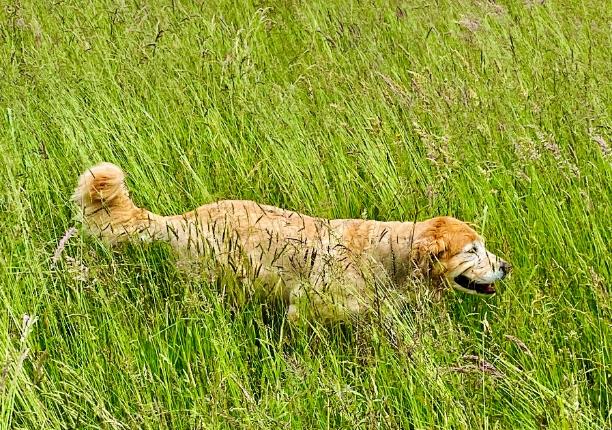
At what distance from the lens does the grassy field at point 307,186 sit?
2172mm

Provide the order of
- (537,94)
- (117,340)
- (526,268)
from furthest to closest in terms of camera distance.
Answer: (537,94), (526,268), (117,340)

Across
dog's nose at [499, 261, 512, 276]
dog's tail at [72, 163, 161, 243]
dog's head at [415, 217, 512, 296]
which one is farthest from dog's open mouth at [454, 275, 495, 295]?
dog's tail at [72, 163, 161, 243]

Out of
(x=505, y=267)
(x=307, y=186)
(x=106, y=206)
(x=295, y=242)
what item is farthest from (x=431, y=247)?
(x=106, y=206)

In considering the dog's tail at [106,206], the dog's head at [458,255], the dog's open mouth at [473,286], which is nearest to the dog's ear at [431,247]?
the dog's head at [458,255]

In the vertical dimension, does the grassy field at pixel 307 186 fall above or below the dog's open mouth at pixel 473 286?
above

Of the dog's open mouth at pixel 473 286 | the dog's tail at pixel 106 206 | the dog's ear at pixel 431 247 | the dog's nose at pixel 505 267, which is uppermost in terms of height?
the dog's tail at pixel 106 206

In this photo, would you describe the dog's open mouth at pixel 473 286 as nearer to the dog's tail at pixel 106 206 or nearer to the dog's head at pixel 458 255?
the dog's head at pixel 458 255

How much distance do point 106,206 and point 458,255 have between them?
129cm

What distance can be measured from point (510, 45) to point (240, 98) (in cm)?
155

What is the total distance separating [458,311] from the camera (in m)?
2.87

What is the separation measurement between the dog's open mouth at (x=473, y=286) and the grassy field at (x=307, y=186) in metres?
0.04

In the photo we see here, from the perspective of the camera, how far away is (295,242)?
2.86 metres

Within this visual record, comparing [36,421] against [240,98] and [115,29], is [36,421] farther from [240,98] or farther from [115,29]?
[115,29]

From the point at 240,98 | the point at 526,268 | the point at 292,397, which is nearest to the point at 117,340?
the point at 292,397
